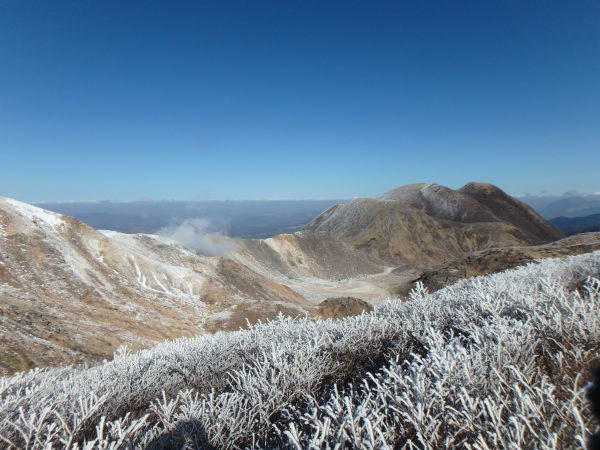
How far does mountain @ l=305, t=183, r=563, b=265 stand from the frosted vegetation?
60376 millimetres

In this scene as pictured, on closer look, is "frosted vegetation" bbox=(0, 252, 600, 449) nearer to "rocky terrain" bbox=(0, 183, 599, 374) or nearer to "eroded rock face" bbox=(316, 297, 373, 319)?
"rocky terrain" bbox=(0, 183, 599, 374)

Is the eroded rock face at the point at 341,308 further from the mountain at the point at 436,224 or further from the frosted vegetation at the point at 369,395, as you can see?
the mountain at the point at 436,224

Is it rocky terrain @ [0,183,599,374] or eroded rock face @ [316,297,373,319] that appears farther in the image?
eroded rock face @ [316,297,373,319]

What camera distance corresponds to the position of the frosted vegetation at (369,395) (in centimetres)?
209

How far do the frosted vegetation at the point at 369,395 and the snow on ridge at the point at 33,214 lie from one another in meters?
25.5

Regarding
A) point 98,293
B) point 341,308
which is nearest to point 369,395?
point 98,293

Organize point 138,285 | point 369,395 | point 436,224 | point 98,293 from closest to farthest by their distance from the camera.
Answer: point 369,395
point 98,293
point 138,285
point 436,224

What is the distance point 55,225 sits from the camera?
24688 millimetres

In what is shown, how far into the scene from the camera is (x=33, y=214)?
24.3m

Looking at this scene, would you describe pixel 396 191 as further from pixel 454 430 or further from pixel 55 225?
pixel 454 430

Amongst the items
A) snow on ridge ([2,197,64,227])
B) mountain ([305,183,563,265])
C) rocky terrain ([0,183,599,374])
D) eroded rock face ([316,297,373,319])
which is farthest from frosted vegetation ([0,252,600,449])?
mountain ([305,183,563,265])

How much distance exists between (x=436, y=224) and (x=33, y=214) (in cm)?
7647

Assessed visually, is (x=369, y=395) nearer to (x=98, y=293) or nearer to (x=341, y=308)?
(x=98, y=293)

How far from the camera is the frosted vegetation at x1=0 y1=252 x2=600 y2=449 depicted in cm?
209
